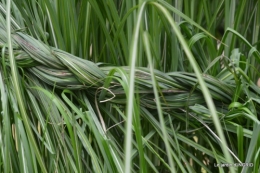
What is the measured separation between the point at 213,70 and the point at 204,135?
0.08 meters

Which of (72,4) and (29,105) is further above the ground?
(72,4)

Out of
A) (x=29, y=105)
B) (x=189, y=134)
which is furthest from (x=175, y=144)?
(x=29, y=105)

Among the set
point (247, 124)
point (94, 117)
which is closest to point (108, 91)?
point (94, 117)

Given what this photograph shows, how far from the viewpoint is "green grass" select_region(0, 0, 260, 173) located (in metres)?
0.38

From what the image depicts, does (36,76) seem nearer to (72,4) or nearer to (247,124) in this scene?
(72,4)

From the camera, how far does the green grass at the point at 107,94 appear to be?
0.38 metres

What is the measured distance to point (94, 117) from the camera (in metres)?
0.40

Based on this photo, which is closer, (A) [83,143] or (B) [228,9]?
(A) [83,143]

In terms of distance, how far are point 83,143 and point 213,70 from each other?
0.18 m

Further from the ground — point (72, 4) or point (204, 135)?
point (72, 4)

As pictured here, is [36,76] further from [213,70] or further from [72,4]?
[213,70]

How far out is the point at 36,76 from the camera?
43cm

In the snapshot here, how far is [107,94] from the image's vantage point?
1.33 feet

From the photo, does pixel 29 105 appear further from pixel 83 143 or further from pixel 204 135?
pixel 204 135
